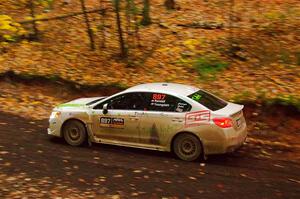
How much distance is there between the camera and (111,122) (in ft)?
35.0

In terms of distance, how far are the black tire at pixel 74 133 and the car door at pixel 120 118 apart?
1.20ft

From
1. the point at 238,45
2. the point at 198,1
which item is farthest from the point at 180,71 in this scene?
the point at 198,1

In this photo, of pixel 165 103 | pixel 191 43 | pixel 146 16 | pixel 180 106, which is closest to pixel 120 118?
pixel 165 103

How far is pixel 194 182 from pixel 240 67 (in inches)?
315

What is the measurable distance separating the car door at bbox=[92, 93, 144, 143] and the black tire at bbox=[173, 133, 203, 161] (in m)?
1.02

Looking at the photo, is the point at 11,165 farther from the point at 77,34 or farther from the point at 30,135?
the point at 77,34

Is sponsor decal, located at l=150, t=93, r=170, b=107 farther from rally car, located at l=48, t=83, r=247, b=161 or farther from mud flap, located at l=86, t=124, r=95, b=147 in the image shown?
mud flap, located at l=86, t=124, r=95, b=147

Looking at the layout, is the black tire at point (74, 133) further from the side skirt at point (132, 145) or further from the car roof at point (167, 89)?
the car roof at point (167, 89)

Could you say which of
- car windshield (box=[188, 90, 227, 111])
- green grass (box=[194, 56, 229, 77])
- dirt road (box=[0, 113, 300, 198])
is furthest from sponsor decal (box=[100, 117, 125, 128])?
green grass (box=[194, 56, 229, 77])

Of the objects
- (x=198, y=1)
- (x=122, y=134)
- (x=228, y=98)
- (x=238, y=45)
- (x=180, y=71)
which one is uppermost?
(x=198, y=1)

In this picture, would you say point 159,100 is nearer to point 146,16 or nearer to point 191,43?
point 191,43

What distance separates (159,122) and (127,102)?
101cm

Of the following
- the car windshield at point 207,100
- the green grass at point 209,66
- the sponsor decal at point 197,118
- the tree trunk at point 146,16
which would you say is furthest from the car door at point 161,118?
the tree trunk at point 146,16

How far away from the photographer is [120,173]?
912cm
